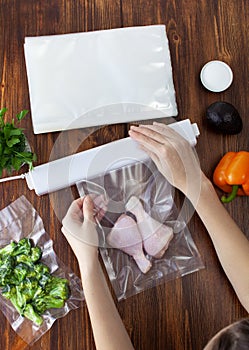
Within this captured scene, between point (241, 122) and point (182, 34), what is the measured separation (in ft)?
0.84

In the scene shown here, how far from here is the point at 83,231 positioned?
1088mm

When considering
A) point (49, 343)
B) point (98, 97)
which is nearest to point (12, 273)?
point (49, 343)

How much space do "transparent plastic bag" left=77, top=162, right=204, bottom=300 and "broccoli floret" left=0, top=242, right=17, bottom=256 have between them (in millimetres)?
180

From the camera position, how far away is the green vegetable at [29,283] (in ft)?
3.55

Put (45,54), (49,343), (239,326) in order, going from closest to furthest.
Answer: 1. (239,326)
2. (49,343)
3. (45,54)

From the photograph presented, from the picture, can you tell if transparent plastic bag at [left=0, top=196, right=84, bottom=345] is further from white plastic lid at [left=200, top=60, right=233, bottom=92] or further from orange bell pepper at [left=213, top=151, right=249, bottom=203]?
white plastic lid at [left=200, top=60, right=233, bottom=92]

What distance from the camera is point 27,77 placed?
1179mm

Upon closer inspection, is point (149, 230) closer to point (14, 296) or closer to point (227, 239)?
point (227, 239)

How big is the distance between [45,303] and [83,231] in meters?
0.17

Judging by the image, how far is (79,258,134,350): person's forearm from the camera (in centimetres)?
103

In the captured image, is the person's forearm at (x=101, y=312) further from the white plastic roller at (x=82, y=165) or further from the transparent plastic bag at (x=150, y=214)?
the white plastic roller at (x=82, y=165)

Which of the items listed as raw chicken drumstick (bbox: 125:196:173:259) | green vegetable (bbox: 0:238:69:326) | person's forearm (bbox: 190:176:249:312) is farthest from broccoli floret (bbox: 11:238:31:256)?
person's forearm (bbox: 190:176:249:312)

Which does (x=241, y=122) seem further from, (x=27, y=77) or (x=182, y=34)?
(x=27, y=77)

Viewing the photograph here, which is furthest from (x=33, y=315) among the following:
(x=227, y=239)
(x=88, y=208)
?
(x=227, y=239)
